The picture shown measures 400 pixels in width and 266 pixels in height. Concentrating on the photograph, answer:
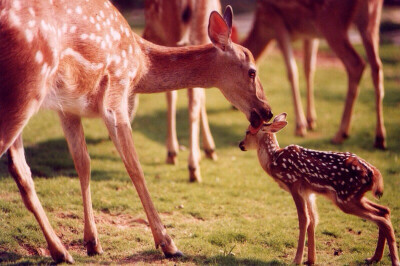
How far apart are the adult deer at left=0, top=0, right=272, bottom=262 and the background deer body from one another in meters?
0.49

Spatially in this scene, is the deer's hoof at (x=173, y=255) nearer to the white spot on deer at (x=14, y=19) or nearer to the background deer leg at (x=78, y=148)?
the background deer leg at (x=78, y=148)

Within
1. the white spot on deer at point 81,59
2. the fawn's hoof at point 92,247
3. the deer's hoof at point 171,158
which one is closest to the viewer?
the white spot on deer at point 81,59

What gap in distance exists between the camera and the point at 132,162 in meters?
5.11

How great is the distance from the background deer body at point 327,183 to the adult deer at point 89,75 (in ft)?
1.62

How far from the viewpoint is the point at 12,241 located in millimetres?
5199

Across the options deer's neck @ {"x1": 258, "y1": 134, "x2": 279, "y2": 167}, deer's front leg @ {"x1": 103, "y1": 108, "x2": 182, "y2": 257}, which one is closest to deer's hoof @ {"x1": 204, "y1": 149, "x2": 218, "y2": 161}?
deer's neck @ {"x1": 258, "y1": 134, "x2": 279, "y2": 167}

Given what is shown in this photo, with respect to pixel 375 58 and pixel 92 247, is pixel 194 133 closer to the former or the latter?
pixel 92 247

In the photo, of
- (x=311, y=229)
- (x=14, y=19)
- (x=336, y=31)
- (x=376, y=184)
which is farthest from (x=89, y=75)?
(x=336, y=31)

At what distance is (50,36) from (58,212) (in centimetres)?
219

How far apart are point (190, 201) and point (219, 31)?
2176 millimetres

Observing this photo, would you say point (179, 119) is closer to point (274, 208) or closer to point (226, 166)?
point (226, 166)

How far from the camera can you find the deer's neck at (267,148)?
5.45m

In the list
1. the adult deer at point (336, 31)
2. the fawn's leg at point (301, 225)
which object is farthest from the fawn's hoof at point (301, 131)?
the fawn's leg at point (301, 225)

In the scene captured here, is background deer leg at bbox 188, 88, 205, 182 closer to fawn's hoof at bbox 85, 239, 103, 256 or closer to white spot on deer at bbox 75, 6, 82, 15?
fawn's hoof at bbox 85, 239, 103, 256
